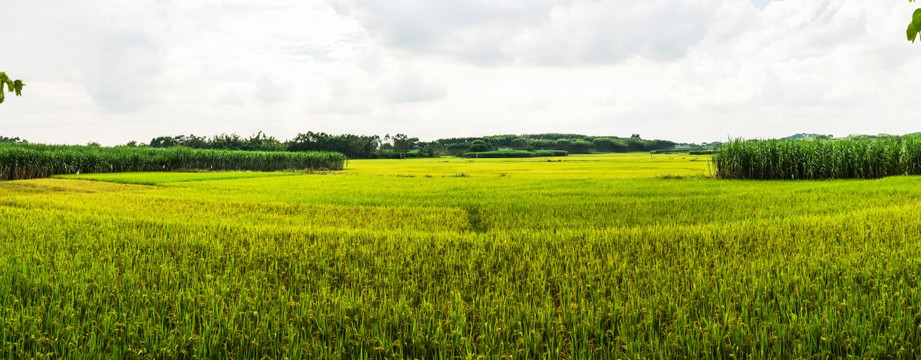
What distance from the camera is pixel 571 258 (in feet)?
22.0

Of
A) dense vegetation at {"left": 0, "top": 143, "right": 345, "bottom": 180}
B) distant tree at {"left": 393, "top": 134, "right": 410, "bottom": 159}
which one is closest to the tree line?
distant tree at {"left": 393, "top": 134, "right": 410, "bottom": 159}

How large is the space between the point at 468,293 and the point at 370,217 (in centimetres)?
714

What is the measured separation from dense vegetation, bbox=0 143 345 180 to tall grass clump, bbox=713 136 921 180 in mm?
44172

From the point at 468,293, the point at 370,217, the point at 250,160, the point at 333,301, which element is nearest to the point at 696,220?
the point at 370,217

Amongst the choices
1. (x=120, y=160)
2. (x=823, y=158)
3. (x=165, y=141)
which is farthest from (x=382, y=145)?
(x=823, y=158)

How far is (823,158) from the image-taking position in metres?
25.4

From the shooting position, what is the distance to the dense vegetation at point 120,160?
122 feet

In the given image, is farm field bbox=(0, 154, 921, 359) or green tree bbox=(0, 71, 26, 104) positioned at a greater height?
green tree bbox=(0, 71, 26, 104)

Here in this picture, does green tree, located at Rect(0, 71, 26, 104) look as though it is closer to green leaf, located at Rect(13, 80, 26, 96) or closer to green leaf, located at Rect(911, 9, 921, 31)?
green leaf, located at Rect(13, 80, 26, 96)

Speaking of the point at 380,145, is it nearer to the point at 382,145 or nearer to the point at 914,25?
Answer: the point at 382,145

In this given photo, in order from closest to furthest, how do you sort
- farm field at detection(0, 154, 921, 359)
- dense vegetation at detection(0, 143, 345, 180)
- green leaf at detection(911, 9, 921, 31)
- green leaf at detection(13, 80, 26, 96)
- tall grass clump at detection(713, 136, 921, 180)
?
green leaf at detection(911, 9, 921, 31) < green leaf at detection(13, 80, 26, 96) < farm field at detection(0, 154, 921, 359) < tall grass clump at detection(713, 136, 921, 180) < dense vegetation at detection(0, 143, 345, 180)

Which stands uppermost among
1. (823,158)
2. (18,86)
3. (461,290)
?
(18,86)

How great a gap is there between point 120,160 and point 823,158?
48.1 metres

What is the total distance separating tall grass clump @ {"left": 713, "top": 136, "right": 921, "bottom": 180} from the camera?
81.5 feet
